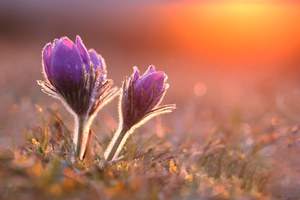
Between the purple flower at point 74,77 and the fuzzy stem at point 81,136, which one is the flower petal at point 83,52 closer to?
the purple flower at point 74,77

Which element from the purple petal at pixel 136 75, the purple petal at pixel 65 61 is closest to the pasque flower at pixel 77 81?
the purple petal at pixel 65 61

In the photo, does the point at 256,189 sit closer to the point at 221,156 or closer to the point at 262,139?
the point at 221,156

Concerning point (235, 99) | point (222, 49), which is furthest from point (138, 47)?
point (235, 99)

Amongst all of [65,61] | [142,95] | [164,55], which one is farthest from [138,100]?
[164,55]

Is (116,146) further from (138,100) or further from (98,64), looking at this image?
(98,64)

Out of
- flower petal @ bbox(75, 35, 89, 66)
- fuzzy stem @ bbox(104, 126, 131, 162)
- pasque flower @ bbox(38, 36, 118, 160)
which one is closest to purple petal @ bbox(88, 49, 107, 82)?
pasque flower @ bbox(38, 36, 118, 160)
